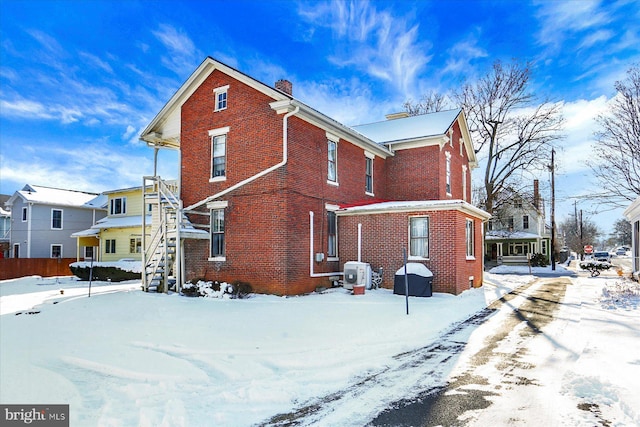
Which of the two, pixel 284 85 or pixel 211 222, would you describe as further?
pixel 284 85

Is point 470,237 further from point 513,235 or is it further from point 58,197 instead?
point 513,235

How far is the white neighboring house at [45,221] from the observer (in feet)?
112

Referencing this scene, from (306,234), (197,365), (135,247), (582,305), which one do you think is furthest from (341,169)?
(135,247)

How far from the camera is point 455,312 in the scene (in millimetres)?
12141

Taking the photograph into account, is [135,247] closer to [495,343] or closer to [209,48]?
[209,48]

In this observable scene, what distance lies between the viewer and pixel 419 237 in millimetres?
16031

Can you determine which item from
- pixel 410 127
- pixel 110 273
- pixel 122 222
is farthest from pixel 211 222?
pixel 122 222

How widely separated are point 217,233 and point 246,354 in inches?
379

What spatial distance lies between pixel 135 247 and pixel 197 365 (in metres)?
24.8

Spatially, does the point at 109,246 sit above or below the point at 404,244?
below

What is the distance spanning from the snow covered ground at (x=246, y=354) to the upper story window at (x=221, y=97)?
758 centimetres

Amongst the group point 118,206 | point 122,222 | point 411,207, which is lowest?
point 411,207

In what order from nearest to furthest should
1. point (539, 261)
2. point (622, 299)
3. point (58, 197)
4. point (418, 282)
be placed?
point (622, 299) < point (418, 282) < point (58, 197) < point (539, 261)

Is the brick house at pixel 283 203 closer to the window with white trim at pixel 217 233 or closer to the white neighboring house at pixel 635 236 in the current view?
the window with white trim at pixel 217 233
